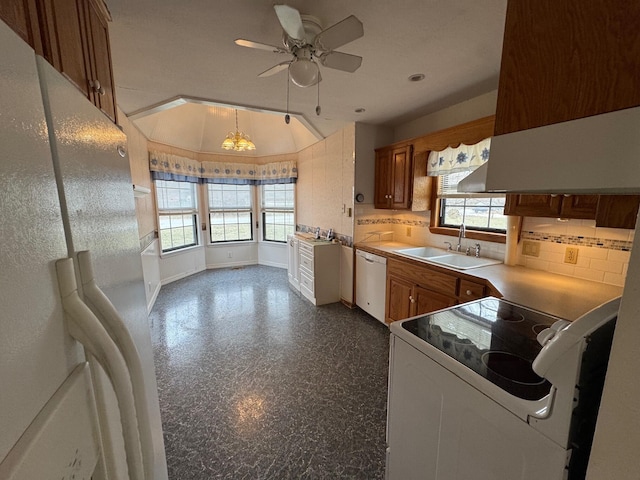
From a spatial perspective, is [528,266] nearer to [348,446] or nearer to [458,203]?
[458,203]

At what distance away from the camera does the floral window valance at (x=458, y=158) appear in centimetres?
242

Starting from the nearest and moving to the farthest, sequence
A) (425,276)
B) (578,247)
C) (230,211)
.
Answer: (578,247)
(425,276)
(230,211)

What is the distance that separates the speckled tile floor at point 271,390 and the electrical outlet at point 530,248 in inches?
60.9

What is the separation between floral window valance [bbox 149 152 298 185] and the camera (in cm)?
441

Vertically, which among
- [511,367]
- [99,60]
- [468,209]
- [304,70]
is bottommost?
[511,367]

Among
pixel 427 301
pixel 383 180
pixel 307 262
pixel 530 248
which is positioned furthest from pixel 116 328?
pixel 307 262

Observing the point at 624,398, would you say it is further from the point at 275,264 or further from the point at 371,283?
the point at 275,264

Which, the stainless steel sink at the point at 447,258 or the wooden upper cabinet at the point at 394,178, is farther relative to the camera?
the wooden upper cabinet at the point at 394,178

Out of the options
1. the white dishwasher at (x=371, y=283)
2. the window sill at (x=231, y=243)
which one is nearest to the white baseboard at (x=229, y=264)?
the window sill at (x=231, y=243)

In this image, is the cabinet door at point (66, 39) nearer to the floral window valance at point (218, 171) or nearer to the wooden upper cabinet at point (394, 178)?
the wooden upper cabinet at point (394, 178)

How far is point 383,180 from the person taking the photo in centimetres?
348

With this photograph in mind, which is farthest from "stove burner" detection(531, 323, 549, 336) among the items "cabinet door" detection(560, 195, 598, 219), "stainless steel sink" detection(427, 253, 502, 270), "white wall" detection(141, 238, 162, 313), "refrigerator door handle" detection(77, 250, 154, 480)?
"white wall" detection(141, 238, 162, 313)

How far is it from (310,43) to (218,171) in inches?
165

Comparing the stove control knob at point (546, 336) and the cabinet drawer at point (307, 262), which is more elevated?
the stove control knob at point (546, 336)
